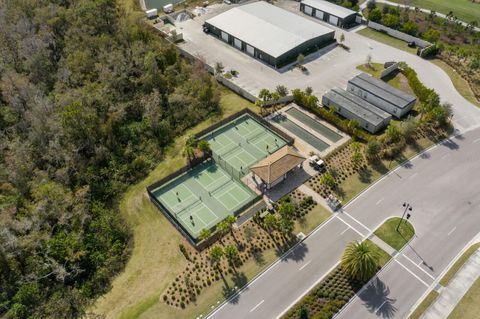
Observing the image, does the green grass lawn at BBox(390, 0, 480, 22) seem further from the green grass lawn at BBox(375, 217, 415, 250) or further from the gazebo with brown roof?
the green grass lawn at BBox(375, 217, 415, 250)

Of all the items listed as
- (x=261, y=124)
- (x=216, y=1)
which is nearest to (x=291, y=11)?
(x=216, y=1)

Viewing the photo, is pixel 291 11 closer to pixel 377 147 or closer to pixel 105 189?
pixel 377 147

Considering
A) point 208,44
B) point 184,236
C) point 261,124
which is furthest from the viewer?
point 208,44

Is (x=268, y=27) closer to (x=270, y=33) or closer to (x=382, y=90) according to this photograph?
(x=270, y=33)

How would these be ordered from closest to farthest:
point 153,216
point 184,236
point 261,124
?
point 184,236 → point 153,216 → point 261,124

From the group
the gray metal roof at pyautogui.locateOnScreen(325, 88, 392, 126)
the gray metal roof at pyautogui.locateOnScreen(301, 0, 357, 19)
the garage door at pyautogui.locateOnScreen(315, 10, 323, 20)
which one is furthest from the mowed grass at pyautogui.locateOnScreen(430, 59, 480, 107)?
the garage door at pyautogui.locateOnScreen(315, 10, 323, 20)

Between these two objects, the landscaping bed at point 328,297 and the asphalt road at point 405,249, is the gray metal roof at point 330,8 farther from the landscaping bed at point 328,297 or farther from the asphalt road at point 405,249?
the landscaping bed at point 328,297
